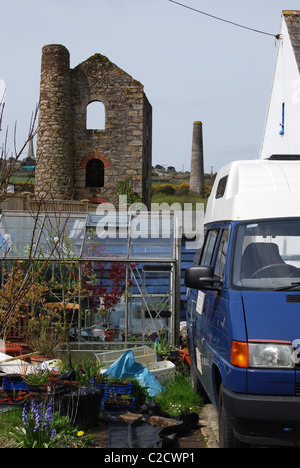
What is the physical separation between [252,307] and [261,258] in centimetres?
74

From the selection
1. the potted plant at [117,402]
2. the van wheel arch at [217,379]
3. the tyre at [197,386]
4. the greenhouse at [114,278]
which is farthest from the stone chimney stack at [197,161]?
the van wheel arch at [217,379]

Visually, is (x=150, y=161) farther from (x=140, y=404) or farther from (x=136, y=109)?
(x=140, y=404)

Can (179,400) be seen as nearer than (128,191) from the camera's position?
Yes

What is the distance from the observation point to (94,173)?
32.3 meters

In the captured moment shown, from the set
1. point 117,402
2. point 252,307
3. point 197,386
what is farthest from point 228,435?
point 197,386

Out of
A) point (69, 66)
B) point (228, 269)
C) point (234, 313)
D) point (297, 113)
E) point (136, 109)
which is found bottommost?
point (234, 313)

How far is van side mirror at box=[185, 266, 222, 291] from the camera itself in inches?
196

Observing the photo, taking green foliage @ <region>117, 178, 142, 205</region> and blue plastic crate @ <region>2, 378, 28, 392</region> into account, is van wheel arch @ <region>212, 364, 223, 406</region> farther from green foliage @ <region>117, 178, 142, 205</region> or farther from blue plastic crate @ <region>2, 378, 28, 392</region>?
green foliage @ <region>117, 178, 142, 205</region>

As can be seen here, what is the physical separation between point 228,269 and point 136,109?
84.5 feet

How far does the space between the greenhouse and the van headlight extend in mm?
5723

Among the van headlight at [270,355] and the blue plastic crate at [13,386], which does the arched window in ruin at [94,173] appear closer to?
the blue plastic crate at [13,386]

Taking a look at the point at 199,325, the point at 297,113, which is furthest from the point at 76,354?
the point at 297,113

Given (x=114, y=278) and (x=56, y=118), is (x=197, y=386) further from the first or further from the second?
(x=56, y=118)

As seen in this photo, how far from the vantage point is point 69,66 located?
29.6 meters
